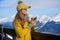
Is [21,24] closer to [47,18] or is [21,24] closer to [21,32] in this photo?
[21,32]

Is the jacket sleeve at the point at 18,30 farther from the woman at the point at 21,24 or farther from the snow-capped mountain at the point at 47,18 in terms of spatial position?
the snow-capped mountain at the point at 47,18

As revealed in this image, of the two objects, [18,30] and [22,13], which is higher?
Result: [22,13]

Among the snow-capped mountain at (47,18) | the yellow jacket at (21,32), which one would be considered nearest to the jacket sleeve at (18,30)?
the yellow jacket at (21,32)

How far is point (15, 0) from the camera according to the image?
5.35ft

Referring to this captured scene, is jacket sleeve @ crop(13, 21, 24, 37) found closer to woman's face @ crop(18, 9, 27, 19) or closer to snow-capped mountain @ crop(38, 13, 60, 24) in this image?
woman's face @ crop(18, 9, 27, 19)

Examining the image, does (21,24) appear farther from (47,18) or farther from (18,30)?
(47,18)

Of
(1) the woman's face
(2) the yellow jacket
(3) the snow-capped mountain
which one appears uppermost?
(1) the woman's face

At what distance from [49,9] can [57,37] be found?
25 centimetres

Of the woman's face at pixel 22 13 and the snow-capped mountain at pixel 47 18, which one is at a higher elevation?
the woman's face at pixel 22 13

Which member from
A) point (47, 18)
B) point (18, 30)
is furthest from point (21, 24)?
point (47, 18)

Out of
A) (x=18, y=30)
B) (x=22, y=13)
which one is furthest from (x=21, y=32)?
(x=22, y=13)

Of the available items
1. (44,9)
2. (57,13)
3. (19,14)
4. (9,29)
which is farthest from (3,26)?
(57,13)

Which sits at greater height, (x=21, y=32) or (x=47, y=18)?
(x=47, y=18)

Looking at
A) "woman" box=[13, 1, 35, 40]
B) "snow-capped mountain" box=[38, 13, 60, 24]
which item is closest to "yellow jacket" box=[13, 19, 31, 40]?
"woman" box=[13, 1, 35, 40]
